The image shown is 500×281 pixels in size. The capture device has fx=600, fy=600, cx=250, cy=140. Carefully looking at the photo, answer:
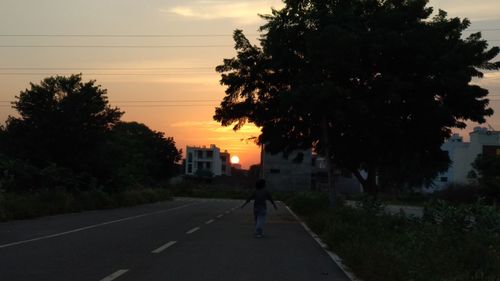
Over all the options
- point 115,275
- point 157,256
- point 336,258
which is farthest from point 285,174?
point 115,275

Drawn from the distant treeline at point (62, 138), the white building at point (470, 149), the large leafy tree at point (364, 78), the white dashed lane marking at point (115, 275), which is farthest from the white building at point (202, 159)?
the white dashed lane marking at point (115, 275)

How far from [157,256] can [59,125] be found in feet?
86.2

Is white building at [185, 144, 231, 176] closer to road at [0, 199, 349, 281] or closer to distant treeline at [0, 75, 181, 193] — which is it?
distant treeline at [0, 75, 181, 193]

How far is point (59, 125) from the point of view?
36.8 metres

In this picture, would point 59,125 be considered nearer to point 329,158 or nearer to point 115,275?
point 329,158

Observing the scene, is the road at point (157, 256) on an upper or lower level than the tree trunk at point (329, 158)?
lower

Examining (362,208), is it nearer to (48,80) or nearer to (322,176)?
(48,80)

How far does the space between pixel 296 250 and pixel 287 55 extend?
13.0 meters

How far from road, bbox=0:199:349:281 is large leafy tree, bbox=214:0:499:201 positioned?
6849 mm

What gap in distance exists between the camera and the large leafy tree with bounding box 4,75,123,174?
3681cm

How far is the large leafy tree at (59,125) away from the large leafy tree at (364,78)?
13.2m

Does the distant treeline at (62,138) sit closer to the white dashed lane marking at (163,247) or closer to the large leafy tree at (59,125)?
the large leafy tree at (59,125)

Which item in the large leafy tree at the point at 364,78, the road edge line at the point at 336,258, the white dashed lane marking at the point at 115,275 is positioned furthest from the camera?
the large leafy tree at the point at 364,78

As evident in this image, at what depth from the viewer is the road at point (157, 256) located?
10156 mm
